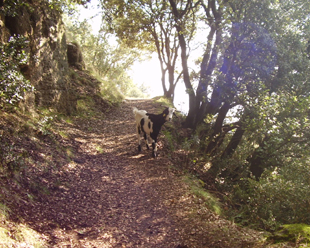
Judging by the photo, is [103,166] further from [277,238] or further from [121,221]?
[277,238]

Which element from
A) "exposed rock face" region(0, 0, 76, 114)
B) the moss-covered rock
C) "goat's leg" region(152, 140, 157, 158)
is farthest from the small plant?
the moss-covered rock

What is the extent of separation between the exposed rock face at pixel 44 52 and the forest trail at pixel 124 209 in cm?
263

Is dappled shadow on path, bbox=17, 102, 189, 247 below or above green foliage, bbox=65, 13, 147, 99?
below

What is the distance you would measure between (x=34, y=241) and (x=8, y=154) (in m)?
2.56

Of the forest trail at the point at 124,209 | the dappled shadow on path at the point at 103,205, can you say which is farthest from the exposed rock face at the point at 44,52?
the forest trail at the point at 124,209

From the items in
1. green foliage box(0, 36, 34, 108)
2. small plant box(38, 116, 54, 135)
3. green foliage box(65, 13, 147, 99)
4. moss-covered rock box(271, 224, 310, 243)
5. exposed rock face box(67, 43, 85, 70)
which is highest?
green foliage box(65, 13, 147, 99)

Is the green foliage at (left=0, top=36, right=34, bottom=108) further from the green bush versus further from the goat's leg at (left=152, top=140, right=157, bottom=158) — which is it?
the green bush

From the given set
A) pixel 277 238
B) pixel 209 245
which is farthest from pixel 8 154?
pixel 277 238

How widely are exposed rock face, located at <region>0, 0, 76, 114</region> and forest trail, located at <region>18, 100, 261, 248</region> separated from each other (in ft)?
8.62

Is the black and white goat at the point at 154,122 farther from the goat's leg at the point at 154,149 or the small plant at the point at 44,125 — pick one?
the small plant at the point at 44,125

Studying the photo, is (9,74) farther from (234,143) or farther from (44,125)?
(234,143)

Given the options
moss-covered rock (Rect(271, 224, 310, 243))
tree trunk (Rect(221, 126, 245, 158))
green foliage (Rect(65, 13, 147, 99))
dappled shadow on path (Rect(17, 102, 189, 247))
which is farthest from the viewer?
green foliage (Rect(65, 13, 147, 99))

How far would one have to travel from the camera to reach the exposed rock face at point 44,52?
859cm

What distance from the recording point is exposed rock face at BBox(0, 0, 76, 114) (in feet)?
28.2
